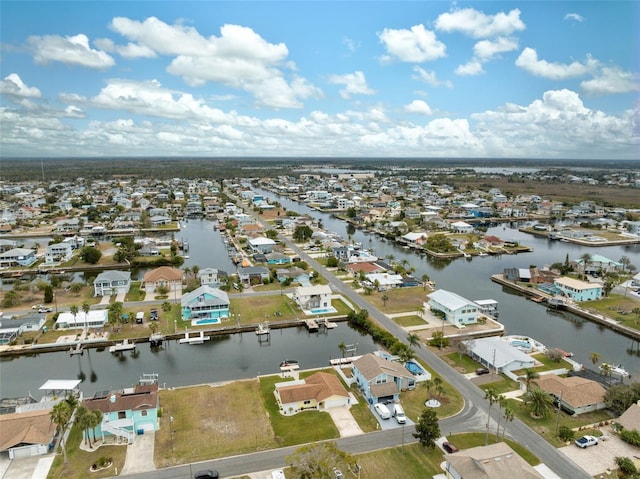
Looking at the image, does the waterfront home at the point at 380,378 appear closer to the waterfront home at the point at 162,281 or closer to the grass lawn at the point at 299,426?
the grass lawn at the point at 299,426

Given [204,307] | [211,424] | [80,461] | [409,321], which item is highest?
[204,307]

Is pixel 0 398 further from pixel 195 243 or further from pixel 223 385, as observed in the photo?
pixel 195 243

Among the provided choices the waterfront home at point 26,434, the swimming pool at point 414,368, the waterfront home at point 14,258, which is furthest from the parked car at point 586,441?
the waterfront home at point 14,258

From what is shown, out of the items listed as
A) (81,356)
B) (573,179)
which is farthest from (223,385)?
(573,179)

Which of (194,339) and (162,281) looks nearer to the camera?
(194,339)

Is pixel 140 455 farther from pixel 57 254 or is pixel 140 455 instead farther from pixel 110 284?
pixel 57 254

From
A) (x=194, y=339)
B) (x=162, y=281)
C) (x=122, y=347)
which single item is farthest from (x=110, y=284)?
(x=194, y=339)

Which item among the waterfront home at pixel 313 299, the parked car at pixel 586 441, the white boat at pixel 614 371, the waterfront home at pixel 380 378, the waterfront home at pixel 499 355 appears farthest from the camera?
the waterfront home at pixel 313 299
